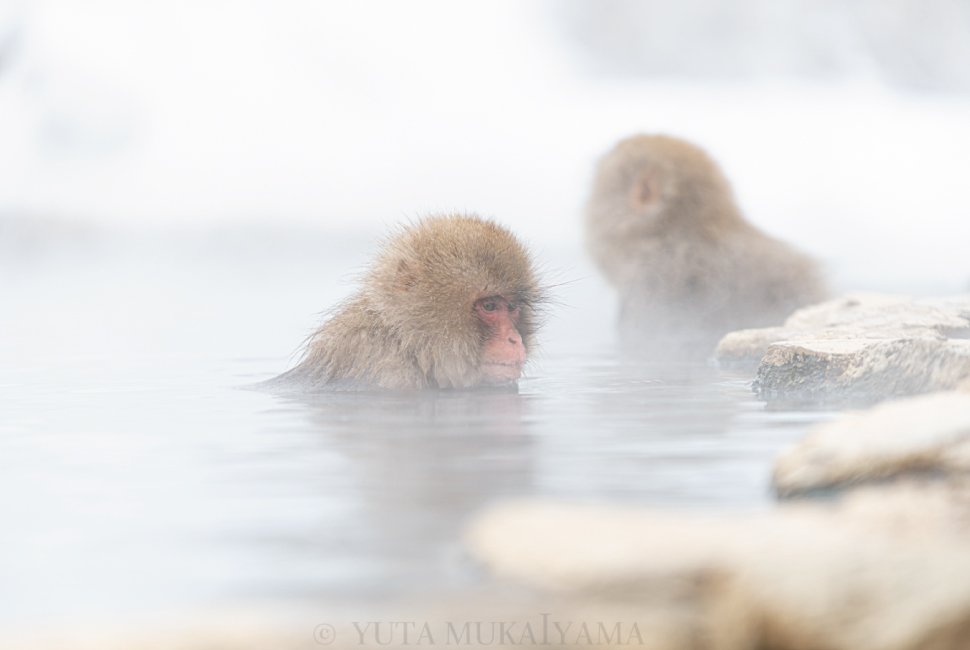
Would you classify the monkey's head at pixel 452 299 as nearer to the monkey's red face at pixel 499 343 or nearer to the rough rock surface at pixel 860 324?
the monkey's red face at pixel 499 343

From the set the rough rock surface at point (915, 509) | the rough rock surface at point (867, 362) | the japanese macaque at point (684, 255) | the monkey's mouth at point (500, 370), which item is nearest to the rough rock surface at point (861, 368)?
the rough rock surface at point (867, 362)

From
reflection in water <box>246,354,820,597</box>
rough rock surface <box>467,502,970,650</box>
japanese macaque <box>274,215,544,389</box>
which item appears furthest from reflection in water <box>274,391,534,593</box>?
rough rock surface <box>467,502,970,650</box>

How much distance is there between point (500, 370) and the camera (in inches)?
155

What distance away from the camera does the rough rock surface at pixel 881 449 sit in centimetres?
177

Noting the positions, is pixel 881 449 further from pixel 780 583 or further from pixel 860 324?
pixel 860 324

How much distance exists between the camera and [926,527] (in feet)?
4.82

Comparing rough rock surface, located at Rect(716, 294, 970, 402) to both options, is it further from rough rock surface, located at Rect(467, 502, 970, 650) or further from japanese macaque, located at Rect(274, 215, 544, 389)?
rough rock surface, located at Rect(467, 502, 970, 650)

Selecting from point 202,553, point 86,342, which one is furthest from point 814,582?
point 86,342

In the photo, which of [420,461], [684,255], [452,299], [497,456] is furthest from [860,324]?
[420,461]

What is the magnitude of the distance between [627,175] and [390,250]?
120 inches

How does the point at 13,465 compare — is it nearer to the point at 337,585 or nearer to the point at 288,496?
the point at 288,496

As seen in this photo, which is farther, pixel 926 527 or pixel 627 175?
pixel 627 175

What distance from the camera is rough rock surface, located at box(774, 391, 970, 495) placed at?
1768 millimetres

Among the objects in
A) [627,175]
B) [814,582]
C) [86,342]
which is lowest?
[814,582]
